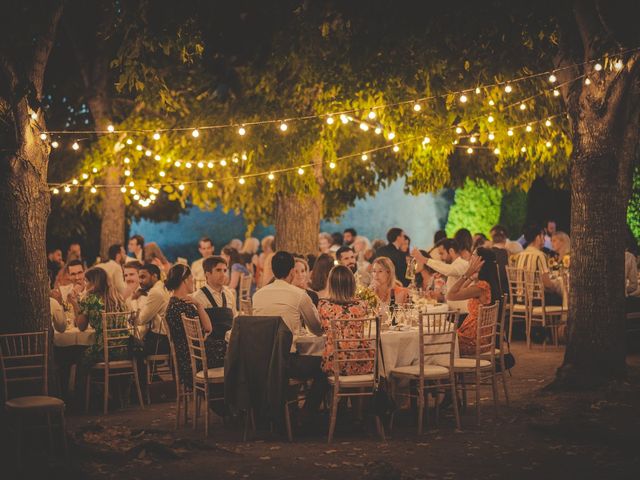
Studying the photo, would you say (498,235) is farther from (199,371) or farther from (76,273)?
(199,371)

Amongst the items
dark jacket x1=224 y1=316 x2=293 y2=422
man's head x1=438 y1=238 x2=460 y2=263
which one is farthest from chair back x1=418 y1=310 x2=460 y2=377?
man's head x1=438 y1=238 x2=460 y2=263

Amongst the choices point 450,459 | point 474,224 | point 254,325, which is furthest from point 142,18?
point 474,224

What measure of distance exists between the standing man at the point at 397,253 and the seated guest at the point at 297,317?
5.37 metres

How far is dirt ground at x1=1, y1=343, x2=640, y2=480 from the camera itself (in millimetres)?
6859

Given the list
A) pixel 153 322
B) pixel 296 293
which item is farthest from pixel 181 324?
pixel 153 322

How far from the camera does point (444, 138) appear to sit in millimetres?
13383

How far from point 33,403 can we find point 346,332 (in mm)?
2342

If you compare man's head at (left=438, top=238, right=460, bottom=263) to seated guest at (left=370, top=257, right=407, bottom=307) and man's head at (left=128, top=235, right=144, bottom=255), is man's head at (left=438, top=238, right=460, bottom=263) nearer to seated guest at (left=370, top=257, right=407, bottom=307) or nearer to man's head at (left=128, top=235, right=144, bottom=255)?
seated guest at (left=370, top=257, right=407, bottom=307)

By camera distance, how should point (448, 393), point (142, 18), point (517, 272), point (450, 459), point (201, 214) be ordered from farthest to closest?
point (201, 214), point (517, 272), point (142, 18), point (448, 393), point (450, 459)

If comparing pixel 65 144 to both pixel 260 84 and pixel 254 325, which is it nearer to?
pixel 260 84

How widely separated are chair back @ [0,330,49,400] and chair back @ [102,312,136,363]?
4.04ft

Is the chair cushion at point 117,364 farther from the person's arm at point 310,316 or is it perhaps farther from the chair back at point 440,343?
the chair back at point 440,343

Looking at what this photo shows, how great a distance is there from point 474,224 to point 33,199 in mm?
16498

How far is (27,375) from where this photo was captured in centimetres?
802
